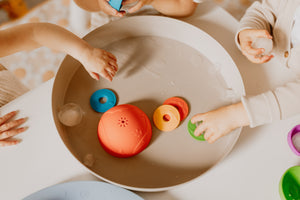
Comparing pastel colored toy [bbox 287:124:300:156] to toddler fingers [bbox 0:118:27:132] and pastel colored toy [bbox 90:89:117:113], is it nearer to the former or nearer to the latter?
pastel colored toy [bbox 90:89:117:113]

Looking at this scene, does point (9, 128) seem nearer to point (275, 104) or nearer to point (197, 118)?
point (197, 118)

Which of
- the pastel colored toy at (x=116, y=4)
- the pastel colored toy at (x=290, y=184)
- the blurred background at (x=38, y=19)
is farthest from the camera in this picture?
the blurred background at (x=38, y=19)

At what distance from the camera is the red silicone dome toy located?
0.55 meters

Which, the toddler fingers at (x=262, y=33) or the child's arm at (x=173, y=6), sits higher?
the child's arm at (x=173, y=6)

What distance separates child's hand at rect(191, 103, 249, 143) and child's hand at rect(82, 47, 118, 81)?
9.0 inches

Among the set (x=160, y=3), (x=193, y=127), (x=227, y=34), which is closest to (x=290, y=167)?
(x=193, y=127)

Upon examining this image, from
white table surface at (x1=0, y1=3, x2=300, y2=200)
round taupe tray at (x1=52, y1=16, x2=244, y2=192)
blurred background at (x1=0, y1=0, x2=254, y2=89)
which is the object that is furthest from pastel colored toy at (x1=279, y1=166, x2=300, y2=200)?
blurred background at (x1=0, y1=0, x2=254, y2=89)

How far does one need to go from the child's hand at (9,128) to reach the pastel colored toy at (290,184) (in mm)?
569

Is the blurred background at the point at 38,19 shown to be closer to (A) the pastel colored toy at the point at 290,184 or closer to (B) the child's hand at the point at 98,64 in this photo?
(B) the child's hand at the point at 98,64

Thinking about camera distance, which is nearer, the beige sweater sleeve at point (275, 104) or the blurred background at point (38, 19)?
the beige sweater sleeve at point (275, 104)

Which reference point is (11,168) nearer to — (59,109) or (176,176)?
(59,109)

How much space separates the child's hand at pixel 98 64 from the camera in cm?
61

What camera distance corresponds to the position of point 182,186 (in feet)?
1.77

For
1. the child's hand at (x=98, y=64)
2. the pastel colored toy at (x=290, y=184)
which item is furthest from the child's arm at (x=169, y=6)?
the pastel colored toy at (x=290, y=184)
